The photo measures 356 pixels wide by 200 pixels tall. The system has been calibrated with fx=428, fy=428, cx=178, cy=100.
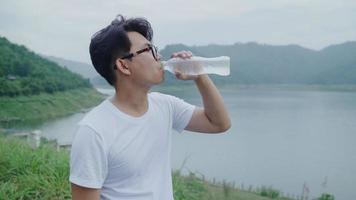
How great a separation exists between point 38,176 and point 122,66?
2.15m

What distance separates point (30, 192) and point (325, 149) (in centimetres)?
2034

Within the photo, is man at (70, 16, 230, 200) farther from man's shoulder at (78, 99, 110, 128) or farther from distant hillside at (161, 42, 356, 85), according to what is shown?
distant hillside at (161, 42, 356, 85)

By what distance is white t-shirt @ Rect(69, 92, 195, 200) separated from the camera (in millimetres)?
967

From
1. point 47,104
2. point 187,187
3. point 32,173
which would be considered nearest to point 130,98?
point 32,173

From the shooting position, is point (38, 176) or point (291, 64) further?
point (291, 64)

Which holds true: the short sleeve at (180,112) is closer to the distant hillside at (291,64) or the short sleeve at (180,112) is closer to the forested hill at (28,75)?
the forested hill at (28,75)

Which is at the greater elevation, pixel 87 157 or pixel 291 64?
pixel 87 157

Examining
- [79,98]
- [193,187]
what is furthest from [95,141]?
[79,98]

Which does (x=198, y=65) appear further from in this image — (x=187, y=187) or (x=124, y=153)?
(x=187, y=187)

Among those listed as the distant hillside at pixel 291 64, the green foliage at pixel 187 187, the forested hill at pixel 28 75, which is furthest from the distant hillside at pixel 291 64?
the green foliage at pixel 187 187

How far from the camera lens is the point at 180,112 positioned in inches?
49.4

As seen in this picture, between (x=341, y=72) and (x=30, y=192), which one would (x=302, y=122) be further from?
(x=30, y=192)

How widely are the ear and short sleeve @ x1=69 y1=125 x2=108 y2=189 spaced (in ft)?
0.68

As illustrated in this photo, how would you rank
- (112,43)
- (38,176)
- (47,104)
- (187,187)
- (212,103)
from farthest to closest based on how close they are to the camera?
(47,104)
(187,187)
(38,176)
(212,103)
(112,43)
